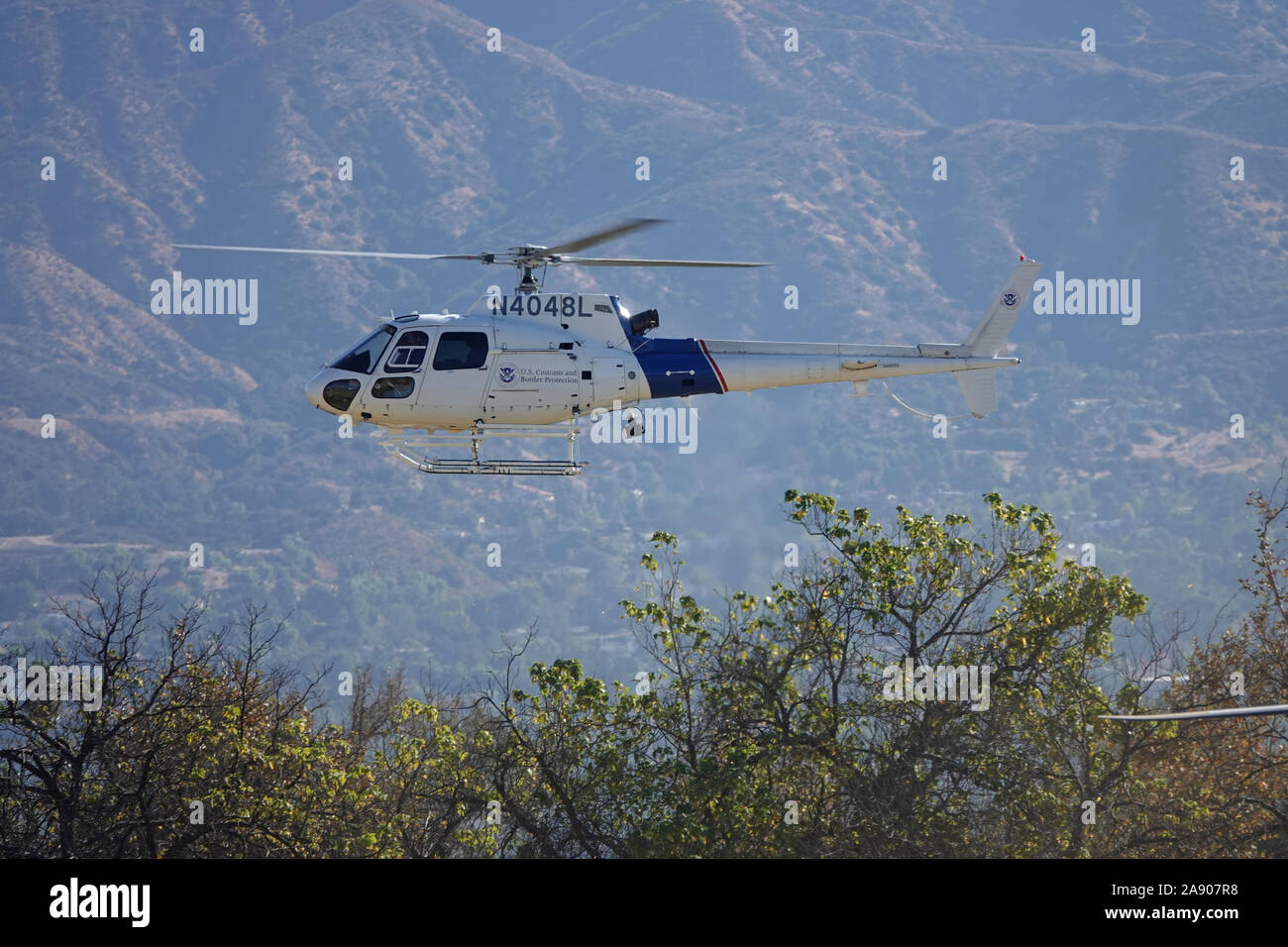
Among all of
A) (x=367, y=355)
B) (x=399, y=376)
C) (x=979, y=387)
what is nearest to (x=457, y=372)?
(x=399, y=376)

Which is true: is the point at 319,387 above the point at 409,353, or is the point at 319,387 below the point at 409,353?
below

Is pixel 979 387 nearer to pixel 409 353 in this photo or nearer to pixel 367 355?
pixel 409 353

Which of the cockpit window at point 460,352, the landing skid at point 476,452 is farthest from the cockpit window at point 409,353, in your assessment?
the landing skid at point 476,452

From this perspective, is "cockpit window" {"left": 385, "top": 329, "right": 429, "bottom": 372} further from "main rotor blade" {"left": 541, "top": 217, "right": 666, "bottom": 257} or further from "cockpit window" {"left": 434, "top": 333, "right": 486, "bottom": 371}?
"main rotor blade" {"left": 541, "top": 217, "right": 666, "bottom": 257}

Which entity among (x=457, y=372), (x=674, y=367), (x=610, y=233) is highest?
(x=610, y=233)

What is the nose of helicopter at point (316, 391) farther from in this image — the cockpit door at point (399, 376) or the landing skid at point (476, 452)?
the landing skid at point (476, 452)

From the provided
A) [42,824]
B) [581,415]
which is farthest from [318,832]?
[581,415]
